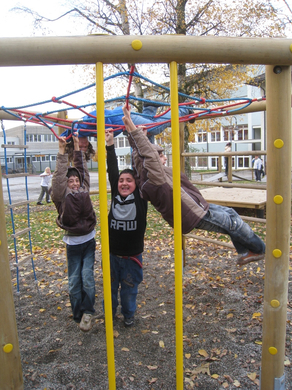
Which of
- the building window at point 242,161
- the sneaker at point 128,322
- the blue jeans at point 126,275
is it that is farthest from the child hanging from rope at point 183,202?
the building window at point 242,161

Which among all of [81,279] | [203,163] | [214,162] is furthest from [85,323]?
[214,162]

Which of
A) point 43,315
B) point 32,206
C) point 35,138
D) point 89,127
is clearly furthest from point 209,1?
point 35,138

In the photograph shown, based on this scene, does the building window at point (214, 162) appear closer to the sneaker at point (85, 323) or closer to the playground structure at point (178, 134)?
the sneaker at point (85, 323)

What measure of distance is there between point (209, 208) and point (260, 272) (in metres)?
2.09

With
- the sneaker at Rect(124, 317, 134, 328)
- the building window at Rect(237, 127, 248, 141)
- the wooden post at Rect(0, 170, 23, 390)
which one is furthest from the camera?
the building window at Rect(237, 127, 248, 141)

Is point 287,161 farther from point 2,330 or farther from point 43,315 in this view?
point 43,315

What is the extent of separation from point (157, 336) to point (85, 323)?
0.65 m

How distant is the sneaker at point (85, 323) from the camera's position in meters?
2.78

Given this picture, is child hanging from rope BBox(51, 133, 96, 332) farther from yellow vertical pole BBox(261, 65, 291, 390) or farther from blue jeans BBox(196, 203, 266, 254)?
yellow vertical pole BBox(261, 65, 291, 390)

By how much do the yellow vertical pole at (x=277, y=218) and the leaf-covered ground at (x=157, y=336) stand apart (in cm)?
40

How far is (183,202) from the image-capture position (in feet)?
7.36

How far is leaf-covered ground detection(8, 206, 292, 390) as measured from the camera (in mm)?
2199

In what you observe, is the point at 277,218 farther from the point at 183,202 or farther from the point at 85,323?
the point at 85,323

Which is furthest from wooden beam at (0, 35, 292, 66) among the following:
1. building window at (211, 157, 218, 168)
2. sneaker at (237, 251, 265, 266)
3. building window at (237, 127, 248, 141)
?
building window at (211, 157, 218, 168)
